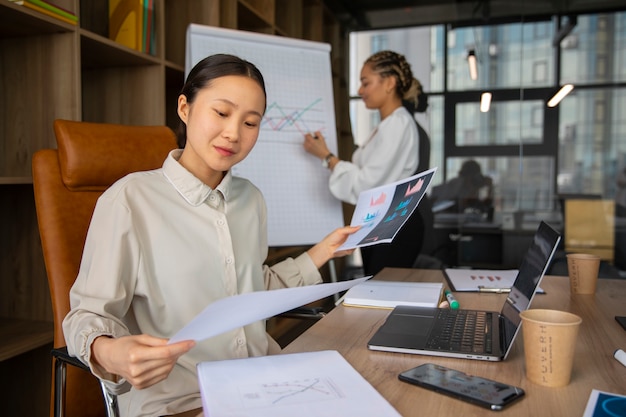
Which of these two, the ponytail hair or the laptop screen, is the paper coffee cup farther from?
the ponytail hair

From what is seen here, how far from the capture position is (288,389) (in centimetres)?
70

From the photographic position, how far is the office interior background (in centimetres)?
388

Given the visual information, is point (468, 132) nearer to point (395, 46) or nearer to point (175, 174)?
point (395, 46)

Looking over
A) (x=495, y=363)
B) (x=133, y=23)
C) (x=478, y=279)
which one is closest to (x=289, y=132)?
(x=133, y=23)

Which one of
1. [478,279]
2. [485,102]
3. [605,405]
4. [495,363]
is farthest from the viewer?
[485,102]

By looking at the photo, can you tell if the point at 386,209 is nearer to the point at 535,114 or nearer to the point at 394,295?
the point at 394,295

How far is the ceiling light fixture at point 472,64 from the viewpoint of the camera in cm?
435

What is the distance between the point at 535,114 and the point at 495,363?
358cm

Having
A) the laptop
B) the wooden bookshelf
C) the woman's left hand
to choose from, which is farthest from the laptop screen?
the wooden bookshelf

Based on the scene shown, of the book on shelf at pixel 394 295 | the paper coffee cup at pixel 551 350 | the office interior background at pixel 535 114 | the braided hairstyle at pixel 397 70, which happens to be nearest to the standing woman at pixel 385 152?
the braided hairstyle at pixel 397 70

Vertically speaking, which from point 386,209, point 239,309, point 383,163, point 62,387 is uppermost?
point 383,163

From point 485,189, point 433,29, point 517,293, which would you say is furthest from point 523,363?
point 433,29

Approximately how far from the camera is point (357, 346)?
3.08 feet

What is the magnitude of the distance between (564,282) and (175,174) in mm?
1106
